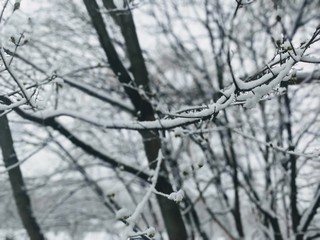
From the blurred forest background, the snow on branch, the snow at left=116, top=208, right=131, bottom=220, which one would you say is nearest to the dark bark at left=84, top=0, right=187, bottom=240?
the blurred forest background

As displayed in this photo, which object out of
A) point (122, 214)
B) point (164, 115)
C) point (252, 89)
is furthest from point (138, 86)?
point (252, 89)

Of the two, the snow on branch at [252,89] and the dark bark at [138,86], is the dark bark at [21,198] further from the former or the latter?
the snow on branch at [252,89]

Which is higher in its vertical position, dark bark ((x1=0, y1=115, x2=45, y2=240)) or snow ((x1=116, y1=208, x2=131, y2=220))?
dark bark ((x1=0, y1=115, x2=45, y2=240))

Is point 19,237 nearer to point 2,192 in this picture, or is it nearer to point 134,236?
point 2,192

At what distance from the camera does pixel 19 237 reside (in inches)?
376

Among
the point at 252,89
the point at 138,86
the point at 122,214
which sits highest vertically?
the point at 138,86

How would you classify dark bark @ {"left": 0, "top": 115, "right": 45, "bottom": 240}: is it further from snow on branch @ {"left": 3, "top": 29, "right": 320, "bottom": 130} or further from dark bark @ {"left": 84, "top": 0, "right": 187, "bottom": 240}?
snow on branch @ {"left": 3, "top": 29, "right": 320, "bottom": 130}

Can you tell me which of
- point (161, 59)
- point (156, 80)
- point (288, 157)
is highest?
point (161, 59)

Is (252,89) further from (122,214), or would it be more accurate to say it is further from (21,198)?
(21,198)

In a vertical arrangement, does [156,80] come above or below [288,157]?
above

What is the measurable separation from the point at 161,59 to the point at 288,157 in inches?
145

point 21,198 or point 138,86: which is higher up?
point 138,86

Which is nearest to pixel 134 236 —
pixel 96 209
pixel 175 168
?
pixel 175 168

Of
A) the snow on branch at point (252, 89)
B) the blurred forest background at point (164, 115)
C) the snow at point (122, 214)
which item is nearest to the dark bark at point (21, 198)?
the blurred forest background at point (164, 115)
